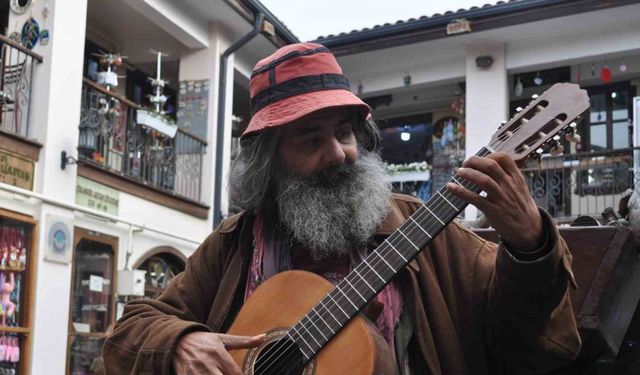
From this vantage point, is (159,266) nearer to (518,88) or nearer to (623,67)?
(518,88)

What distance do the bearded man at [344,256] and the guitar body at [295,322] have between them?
0.15ft

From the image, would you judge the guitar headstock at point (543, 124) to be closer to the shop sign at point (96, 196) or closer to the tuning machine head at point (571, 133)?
the tuning machine head at point (571, 133)

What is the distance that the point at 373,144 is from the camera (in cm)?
273

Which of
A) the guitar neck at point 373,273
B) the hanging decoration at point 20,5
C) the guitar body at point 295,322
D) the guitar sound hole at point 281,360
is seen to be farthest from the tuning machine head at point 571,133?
the hanging decoration at point 20,5

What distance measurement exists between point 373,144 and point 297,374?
789 millimetres

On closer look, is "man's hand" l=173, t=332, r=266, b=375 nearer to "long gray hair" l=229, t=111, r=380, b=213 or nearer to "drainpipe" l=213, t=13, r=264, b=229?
"long gray hair" l=229, t=111, r=380, b=213

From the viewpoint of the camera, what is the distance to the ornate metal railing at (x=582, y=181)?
13.2 meters

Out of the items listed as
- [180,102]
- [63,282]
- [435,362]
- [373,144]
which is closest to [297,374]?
[435,362]

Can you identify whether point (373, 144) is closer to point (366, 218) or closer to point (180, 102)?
point (366, 218)

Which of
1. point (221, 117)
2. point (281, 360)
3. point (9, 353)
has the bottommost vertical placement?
point (9, 353)

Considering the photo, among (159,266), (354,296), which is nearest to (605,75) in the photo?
(159,266)

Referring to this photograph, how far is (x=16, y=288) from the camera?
9.45 metres

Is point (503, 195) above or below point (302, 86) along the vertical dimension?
below

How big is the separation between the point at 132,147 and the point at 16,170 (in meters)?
2.63
